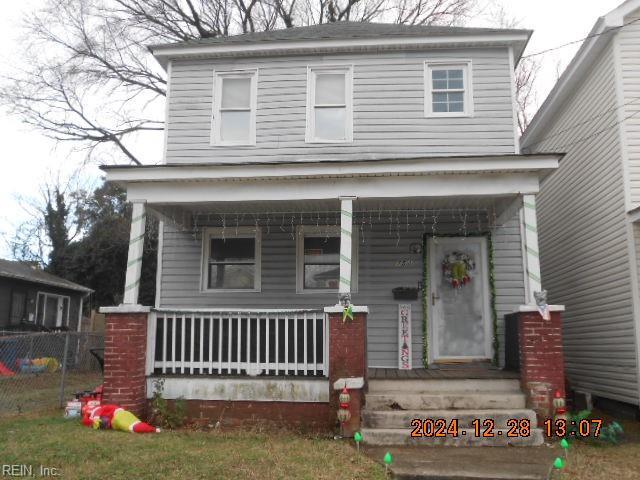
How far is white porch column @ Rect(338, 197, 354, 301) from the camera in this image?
7.27 metres

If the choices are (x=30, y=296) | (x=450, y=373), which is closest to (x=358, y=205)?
(x=450, y=373)

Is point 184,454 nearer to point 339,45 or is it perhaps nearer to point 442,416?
point 442,416

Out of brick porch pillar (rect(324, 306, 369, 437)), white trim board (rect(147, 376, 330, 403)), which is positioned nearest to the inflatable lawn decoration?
white trim board (rect(147, 376, 330, 403))

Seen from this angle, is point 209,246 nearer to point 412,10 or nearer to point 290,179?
point 290,179

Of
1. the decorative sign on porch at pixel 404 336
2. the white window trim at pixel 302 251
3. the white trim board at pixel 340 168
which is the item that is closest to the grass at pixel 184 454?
the decorative sign on porch at pixel 404 336

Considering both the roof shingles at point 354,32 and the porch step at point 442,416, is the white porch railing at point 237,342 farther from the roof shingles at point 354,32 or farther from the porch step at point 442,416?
the roof shingles at point 354,32

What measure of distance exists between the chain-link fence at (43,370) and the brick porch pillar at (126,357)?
247 cm

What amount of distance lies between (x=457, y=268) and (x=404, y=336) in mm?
1408

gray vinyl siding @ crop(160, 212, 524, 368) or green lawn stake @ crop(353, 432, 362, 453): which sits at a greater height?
gray vinyl siding @ crop(160, 212, 524, 368)

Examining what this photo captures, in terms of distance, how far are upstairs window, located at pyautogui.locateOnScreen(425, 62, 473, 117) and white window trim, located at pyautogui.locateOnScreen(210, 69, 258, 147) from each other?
298 centimetres

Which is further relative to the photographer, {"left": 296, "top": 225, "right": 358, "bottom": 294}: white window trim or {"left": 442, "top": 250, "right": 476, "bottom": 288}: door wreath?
Answer: {"left": 296, "top": 225, "right": 358, "bottom": 294}: white window trim

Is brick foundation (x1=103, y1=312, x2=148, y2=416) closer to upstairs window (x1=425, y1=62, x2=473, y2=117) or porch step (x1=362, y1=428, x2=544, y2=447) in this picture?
porch step (x1=362, y1=428, x2=544, y2=447)

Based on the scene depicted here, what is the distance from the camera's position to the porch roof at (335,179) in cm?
746

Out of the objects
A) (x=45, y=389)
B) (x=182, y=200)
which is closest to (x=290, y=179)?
(x=182, y=200)
